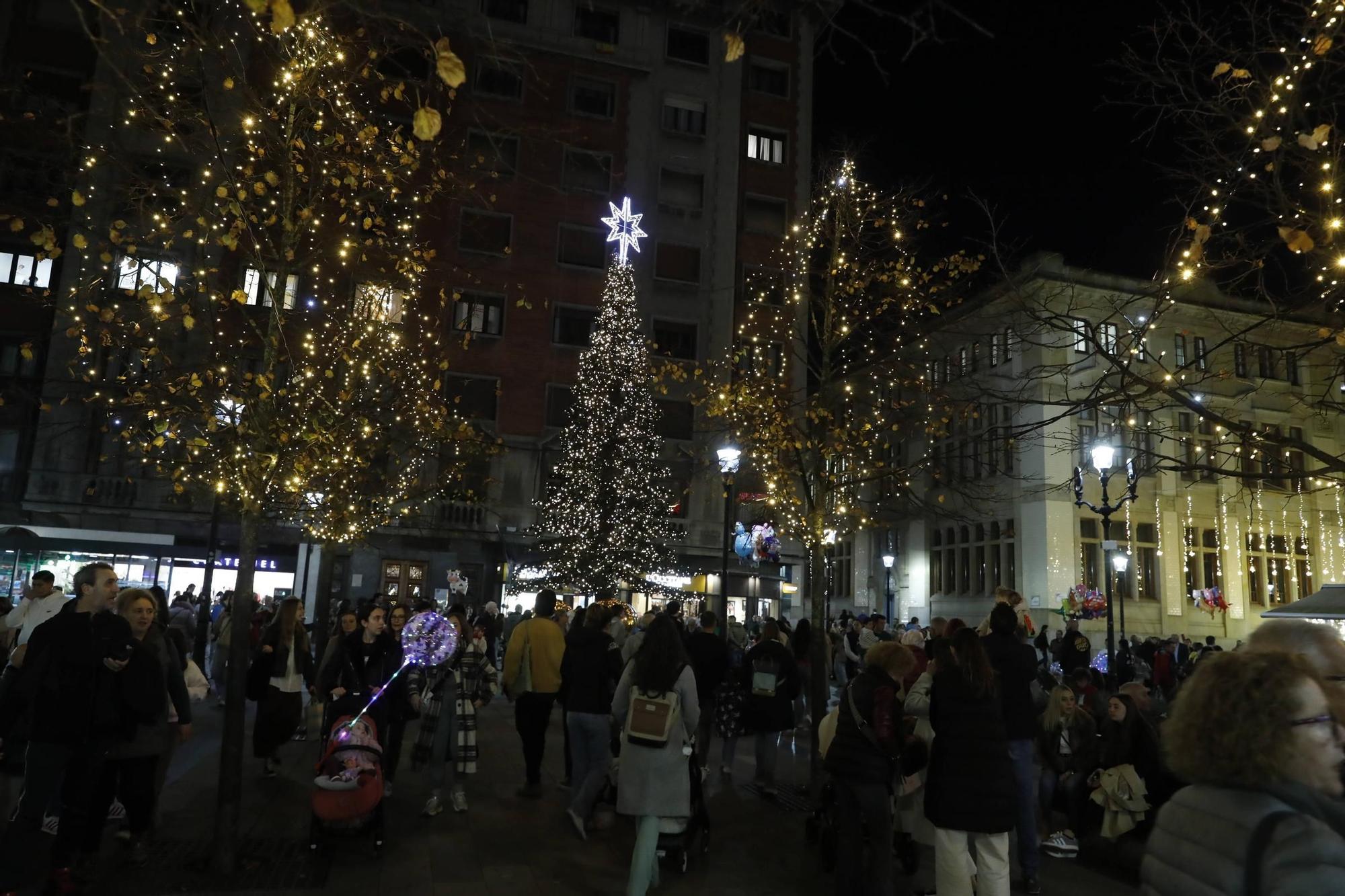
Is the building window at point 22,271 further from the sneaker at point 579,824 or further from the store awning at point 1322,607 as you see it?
the store awning at point 1322,607

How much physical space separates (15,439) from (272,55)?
28437mm

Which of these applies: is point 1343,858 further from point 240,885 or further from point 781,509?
→ point 781,509

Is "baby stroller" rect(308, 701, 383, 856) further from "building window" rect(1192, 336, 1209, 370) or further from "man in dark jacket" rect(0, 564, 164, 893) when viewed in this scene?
"building window" rect(1192, 336, 1209, 370)

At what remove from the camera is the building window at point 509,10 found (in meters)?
35.5

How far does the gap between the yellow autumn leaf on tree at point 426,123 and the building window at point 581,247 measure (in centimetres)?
3135

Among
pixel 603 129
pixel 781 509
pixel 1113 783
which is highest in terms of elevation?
pixel 603 129

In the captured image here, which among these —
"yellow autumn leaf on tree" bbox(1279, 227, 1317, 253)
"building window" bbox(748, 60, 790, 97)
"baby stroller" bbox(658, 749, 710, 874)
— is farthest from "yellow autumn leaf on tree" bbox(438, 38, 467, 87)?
"building window" bbox(748, 60, 790, 97)

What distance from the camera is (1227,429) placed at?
305 inches

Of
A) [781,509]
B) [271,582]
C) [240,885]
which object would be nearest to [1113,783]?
[240,885]

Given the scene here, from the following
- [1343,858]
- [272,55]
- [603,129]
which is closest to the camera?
[1343,858]

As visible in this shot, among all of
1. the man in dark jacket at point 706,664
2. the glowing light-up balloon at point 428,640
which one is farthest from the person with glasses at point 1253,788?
the man in dark jacket at point 706,664

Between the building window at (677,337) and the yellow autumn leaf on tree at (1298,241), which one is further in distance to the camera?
the building window at (677,337)

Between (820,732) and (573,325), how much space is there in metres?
28.9

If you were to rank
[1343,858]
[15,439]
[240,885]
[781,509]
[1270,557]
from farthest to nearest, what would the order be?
[1270,557]
[15,439]
[781,509]
[240,885]
[1343,858]
